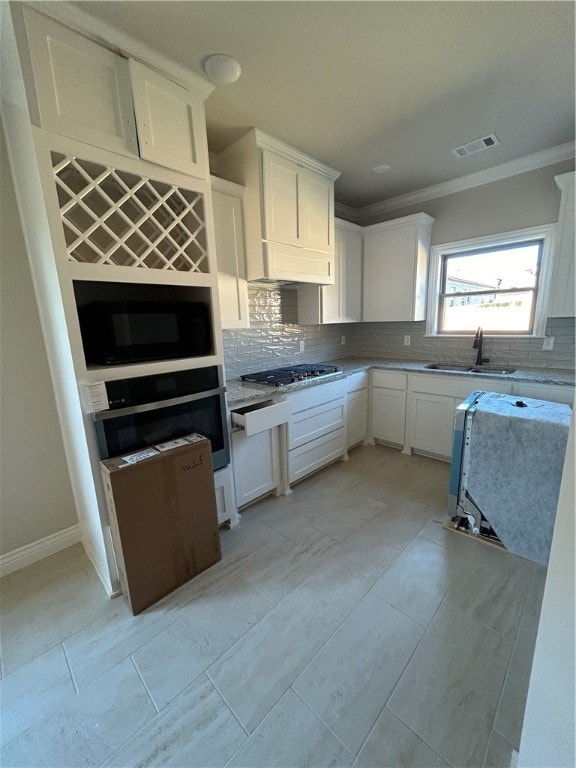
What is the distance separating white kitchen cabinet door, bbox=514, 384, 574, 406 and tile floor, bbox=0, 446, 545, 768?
128cm

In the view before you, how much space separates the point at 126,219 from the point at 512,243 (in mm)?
3186

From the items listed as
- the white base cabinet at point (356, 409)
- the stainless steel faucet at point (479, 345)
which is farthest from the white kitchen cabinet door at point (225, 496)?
the stainless steel faucet at point (479, 345)

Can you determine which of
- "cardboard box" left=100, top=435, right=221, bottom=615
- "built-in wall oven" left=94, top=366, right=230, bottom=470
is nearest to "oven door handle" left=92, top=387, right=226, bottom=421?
"built-in wall oven" left=94, top=366, right=230, bottom=470

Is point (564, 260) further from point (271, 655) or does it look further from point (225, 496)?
point (271, 655)

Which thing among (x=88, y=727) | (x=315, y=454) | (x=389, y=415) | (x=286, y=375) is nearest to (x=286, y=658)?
(x=88, y=727)

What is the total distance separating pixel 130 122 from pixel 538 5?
1.81 metres

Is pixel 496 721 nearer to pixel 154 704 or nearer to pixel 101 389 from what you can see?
pixel 154 704

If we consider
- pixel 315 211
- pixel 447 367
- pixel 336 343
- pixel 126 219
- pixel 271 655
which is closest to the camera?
pixel 271 655

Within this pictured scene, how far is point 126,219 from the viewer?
58.8 inches

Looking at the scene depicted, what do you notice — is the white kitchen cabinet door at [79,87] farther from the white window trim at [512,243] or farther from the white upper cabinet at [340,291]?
the white window trim at [512,243]

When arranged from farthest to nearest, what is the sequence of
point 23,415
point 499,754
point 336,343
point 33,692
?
point 336,343
point 23,415
point 33,692
point 499,754

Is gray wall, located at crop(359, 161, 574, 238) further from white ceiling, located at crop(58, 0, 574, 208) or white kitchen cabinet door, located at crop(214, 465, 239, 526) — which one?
white kitchen cabinet door, located at crop(214, 465, 239, 526)

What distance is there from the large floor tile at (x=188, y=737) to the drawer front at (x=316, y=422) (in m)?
1.53

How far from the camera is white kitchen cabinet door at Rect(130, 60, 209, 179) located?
1.45 m
